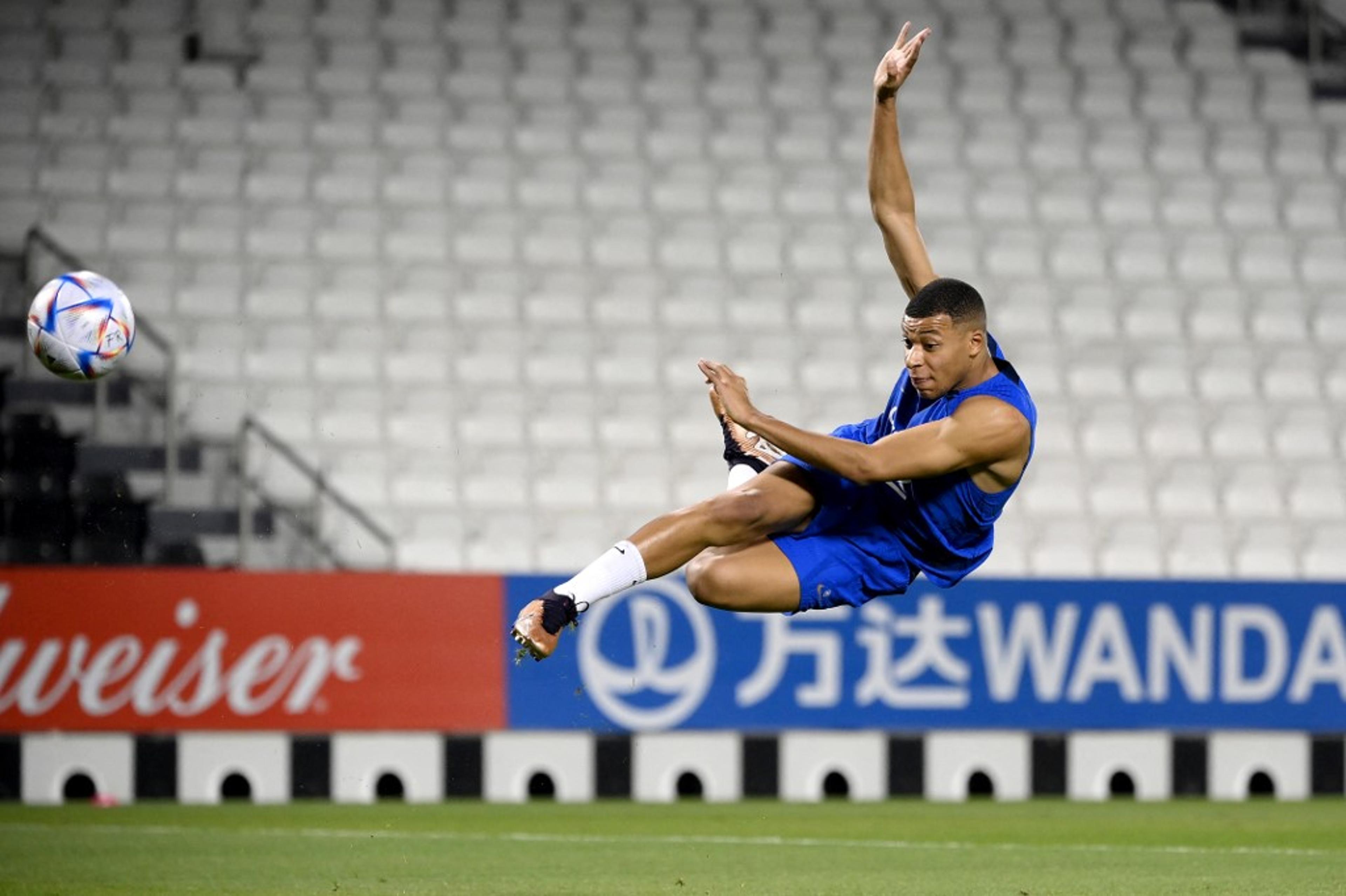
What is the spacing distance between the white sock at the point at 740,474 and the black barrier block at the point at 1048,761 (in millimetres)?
5019

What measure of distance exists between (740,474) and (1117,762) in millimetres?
5356

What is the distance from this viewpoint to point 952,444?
647 cm

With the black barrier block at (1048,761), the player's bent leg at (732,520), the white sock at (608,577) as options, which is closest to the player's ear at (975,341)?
the player's bent leg at (732,520)

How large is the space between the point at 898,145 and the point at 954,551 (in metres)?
1.37

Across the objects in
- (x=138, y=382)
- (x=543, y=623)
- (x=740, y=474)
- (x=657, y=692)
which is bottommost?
(x=657, y=692)

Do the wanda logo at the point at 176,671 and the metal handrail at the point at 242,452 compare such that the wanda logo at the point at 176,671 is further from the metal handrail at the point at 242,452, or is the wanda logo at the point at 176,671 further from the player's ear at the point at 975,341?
the player's ear at the point at 975,341

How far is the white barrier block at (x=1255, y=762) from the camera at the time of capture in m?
11.8

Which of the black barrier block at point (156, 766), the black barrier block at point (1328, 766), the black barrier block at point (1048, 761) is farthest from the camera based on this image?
the black barrier block at point (1328, 766)

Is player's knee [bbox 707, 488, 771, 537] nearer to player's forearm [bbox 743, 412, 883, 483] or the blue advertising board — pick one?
player's forearm [bbox 743, 412, 883, 483]

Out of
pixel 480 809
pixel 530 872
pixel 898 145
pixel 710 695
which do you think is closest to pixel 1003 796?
pixel 710 695

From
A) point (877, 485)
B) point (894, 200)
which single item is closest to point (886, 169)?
point (894, 200)

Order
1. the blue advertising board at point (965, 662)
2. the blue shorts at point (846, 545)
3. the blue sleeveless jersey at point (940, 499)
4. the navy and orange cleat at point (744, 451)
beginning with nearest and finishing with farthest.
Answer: the blue sleeveless jersey at point (940, 499)
the blue shorts at point (846, 545)
the navy and orange cleat at point (744, 451)
the blue advertising board at point (965, 662)

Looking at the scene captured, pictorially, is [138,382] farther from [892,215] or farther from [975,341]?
[975,341]

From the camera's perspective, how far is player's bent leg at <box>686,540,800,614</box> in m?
6.69
